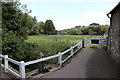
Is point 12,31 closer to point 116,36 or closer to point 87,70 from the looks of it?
point 87,70

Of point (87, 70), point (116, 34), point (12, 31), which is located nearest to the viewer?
point (87, 70)

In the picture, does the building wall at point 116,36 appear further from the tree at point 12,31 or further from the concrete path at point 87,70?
the tree at point 12,31

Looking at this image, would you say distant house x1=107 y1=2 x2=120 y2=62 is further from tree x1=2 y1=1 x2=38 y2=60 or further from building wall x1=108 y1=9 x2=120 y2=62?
tree x1=2 y1=1 x2=38 y2=60

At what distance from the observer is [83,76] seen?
16.6ft

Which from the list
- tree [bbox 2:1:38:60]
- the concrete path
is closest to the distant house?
the concrete path

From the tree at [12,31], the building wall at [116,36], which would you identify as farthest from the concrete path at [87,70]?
the tree at [12,31]

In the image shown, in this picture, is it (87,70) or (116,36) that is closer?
(87,70)

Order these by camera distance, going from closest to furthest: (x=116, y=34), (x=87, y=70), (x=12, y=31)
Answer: (x=87, y=70)
(x=116, y=34)
(x=12, y=31)

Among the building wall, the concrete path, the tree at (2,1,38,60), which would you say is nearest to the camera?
the concrete path

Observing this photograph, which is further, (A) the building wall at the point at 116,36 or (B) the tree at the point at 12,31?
(B) the tree at the point at 12,31

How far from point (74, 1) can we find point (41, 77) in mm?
8967

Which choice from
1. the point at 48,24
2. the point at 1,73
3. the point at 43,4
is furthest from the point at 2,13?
the point at 48,24

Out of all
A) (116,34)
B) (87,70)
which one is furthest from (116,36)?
(87,70)

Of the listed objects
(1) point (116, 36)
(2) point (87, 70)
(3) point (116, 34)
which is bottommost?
(2) point (87, 70)
